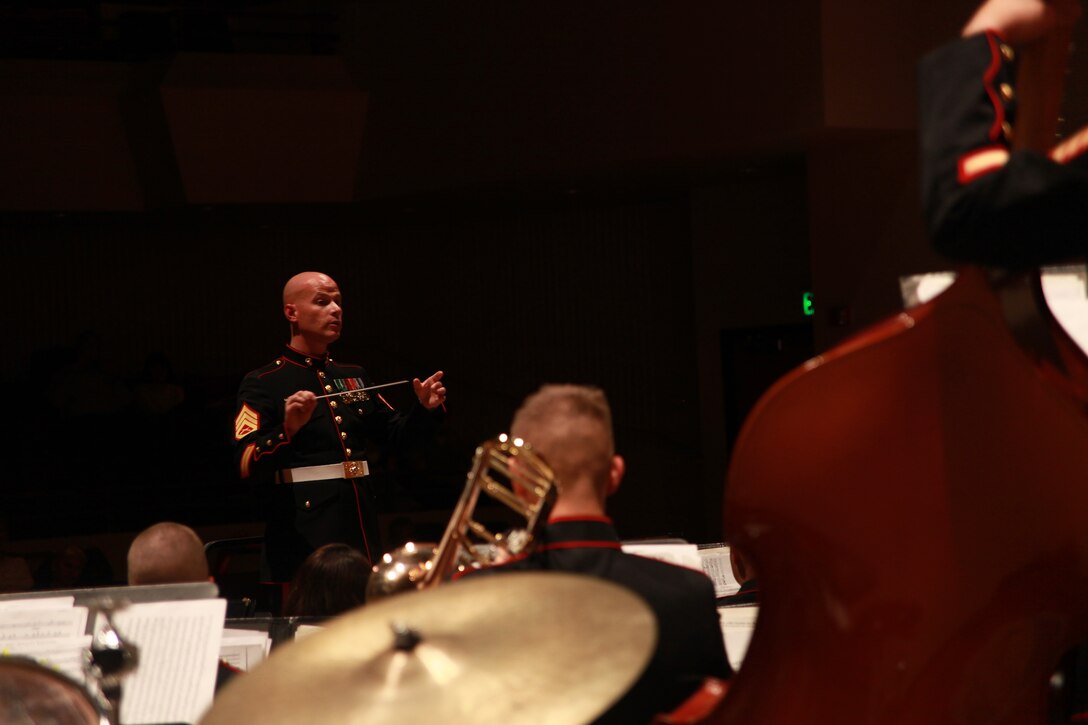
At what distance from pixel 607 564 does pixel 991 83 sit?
0.86m

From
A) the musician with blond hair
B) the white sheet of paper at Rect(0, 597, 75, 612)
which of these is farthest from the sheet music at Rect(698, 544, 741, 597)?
the musician with blond hair

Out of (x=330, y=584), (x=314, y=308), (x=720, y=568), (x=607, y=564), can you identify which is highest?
(x=314, y=308)

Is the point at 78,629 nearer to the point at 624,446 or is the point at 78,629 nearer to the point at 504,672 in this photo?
the point at 504,672

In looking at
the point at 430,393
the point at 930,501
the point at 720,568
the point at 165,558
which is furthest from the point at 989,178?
the point at 430,393

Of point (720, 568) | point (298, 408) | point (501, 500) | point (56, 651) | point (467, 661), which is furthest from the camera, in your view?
point (298, 408)

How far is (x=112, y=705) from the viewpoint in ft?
5.81

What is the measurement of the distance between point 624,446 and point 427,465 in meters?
1.84

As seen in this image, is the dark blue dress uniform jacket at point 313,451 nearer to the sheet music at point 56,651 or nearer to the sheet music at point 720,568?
the sheet music at point 720,568

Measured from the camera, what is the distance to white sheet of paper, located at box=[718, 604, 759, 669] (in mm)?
2271

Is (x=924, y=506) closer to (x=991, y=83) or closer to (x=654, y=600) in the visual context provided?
(x=991, y=83)

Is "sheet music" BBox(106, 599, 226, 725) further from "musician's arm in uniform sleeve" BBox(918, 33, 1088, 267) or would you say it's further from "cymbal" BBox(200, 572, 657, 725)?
"musician's arm in uniform sleeve" BBox(918, 33, 1088, 267)

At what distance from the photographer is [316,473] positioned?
3.98 meters

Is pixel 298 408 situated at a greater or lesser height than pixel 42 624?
greater

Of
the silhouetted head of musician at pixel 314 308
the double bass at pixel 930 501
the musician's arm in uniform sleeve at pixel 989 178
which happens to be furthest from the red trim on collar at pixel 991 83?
the silhouetted head of musician at pixel 314 308
